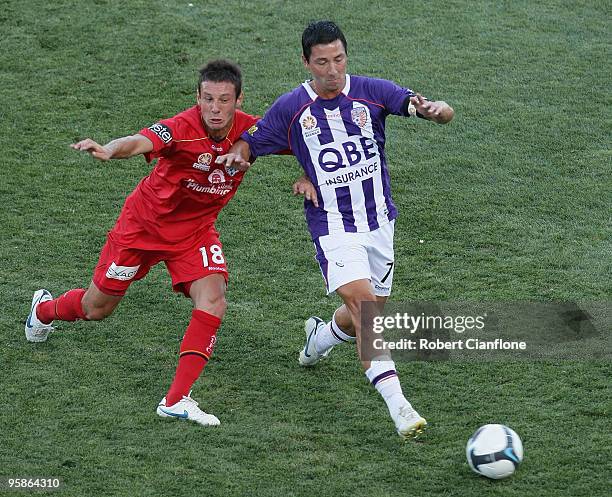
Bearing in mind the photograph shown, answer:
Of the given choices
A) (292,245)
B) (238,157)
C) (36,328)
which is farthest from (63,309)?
(292,245)

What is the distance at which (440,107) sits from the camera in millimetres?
6074

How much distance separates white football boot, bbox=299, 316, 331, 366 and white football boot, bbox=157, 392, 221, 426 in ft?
2.90

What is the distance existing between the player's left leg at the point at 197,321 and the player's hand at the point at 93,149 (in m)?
0.99

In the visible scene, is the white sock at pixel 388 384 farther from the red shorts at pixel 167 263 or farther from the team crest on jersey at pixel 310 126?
the team crest on jersey at pixel 310 126

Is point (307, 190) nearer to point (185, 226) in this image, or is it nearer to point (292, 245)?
point (185, 226)

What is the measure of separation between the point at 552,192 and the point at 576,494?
13.4 ft

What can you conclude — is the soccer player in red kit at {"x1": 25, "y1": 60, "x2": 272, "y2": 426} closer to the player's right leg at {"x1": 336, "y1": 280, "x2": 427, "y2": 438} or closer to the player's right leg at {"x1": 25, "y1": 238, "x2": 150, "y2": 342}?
the player's right leg at {"x1": 25, "y1": 238, "x2": 150, "y2": 342}

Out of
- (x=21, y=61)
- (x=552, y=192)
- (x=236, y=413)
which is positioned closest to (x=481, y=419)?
(x=236, y=413)

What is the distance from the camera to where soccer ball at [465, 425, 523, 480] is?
5.63 m

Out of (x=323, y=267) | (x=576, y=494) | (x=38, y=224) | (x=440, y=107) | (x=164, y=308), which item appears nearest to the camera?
(x=576, y=494)

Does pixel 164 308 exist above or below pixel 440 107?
below

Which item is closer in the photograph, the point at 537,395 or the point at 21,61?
the point at 537,395

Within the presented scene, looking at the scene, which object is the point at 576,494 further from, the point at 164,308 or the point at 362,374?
Answer: the point at 164,308

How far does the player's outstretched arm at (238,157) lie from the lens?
6.29m
